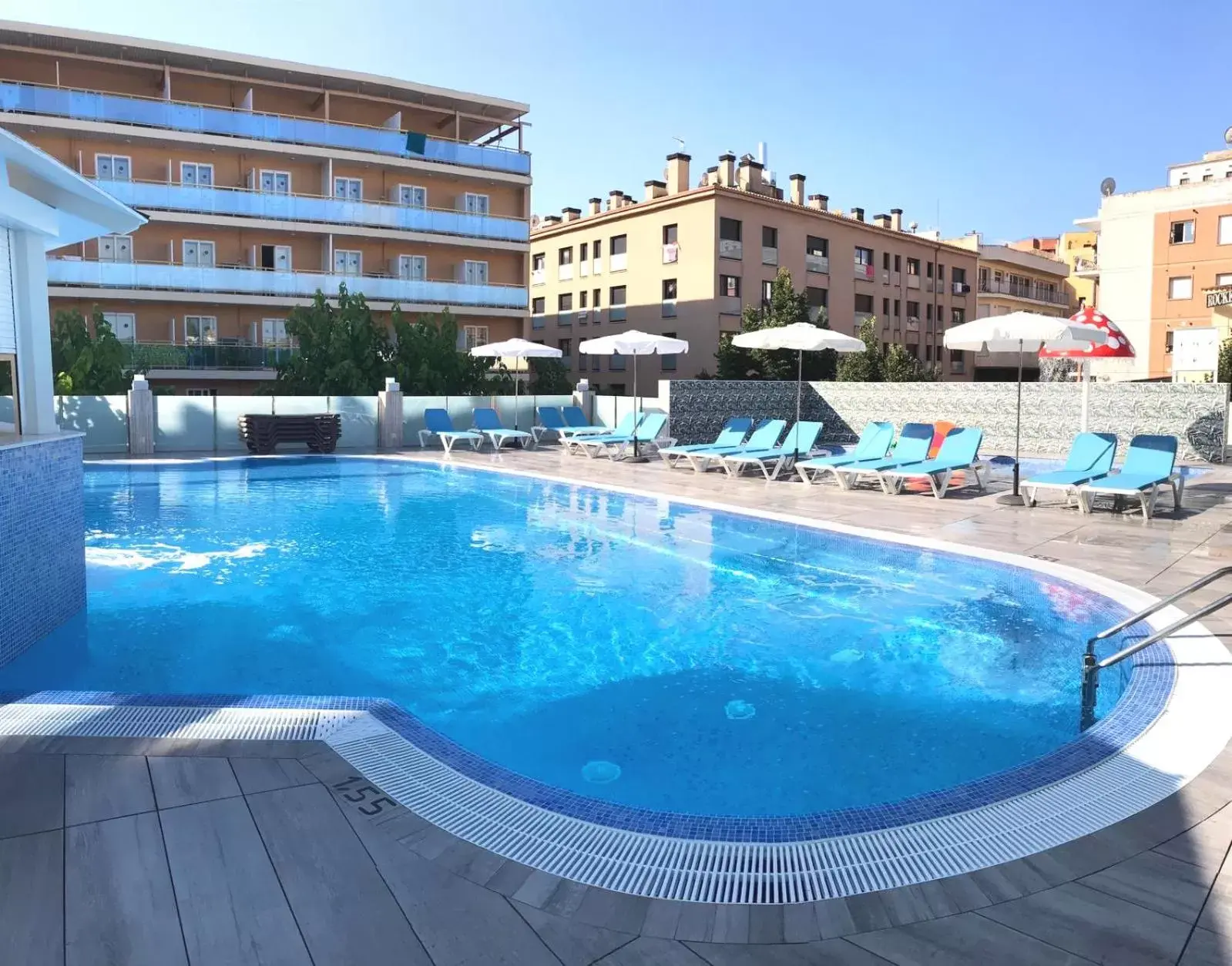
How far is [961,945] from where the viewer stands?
2.88 meters

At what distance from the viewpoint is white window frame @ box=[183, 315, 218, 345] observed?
31.9 metres

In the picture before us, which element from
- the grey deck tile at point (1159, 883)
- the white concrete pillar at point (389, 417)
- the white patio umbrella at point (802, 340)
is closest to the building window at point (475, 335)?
the white concrete pillar at point (389, 417)

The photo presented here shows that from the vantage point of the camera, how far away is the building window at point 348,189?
3406 cm

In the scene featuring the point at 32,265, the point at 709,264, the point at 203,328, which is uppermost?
the point at 709,264

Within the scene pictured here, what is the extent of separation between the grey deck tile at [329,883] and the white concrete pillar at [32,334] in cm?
515

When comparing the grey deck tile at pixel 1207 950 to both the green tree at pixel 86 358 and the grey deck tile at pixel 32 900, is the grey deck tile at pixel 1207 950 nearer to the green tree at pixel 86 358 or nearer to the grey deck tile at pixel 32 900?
the grey deck tile at pixel 32 900

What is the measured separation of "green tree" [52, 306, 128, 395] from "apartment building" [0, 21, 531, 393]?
6.40 metres

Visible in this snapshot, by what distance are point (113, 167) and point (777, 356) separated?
2349cm

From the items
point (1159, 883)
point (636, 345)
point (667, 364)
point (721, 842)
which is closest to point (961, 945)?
point (1159, 883)

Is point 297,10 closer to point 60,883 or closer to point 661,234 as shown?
point 60,883

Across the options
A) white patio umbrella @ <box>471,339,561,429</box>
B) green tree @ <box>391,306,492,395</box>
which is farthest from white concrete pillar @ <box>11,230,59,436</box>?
green tree @ <box>391,306,492,395</box>

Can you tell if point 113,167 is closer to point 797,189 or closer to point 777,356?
point 777,356

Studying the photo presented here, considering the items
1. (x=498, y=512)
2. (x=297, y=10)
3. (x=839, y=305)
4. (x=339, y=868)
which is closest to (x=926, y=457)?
(x=498, y=512)

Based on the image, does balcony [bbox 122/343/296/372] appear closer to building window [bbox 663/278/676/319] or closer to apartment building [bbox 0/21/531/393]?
apartment building [bbox 0/21/531/393]
